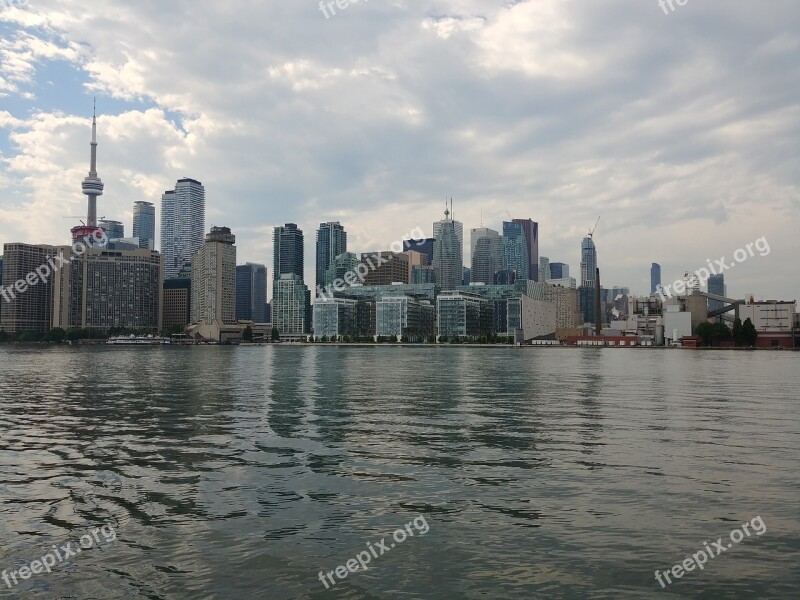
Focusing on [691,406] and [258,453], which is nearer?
[258,453]

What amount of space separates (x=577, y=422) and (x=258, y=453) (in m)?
23.3

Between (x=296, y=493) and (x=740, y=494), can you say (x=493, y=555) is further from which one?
(x=740, y=494)

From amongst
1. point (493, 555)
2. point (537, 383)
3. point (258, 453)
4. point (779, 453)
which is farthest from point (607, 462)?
point (537, 383)

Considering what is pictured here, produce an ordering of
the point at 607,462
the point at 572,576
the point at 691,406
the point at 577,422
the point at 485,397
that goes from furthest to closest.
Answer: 1. the point at 485,397
2. the point at 691,406
3. the point at 577,422
4. the point at 607,462
5. the point at 572,576

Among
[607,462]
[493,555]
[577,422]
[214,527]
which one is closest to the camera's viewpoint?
[493,555]

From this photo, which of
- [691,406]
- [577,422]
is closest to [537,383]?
[691,406]

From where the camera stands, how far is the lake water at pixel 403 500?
17.4m

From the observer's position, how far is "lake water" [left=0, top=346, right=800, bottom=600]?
17.4m

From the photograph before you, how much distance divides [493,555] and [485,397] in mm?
48264

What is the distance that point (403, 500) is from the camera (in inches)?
978

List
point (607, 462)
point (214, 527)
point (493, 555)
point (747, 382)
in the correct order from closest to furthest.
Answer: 1. point (493, 555)
2. point (214, 527)
3. point (607, 462)
4. point (747, 382)

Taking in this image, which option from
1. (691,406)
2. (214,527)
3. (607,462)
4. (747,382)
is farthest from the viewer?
(747,382)

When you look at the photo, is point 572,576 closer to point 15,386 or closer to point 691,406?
point 691,406

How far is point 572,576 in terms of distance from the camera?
17.5m
